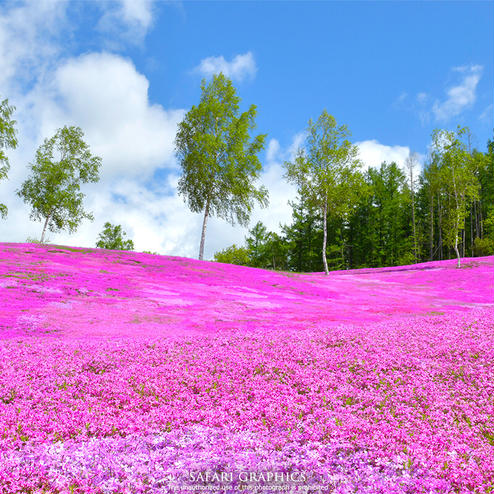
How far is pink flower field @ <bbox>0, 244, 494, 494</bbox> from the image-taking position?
3.71 metres

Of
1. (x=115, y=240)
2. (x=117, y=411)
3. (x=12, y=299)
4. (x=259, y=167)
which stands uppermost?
(x=259, y=167)

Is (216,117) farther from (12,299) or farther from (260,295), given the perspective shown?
(12,299)

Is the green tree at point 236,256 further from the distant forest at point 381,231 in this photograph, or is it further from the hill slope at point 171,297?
the hill slope at point 171,297

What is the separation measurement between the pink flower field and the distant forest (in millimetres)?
58112

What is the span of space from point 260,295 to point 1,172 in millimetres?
29785

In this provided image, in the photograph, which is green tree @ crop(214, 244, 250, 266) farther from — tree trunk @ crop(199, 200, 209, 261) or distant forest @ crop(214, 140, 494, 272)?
tree trunk @ crop(199, 200, 209, 261)

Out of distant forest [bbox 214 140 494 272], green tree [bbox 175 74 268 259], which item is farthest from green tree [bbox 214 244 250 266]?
green tree [bbox 175 74 268 259]

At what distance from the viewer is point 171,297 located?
16.9m

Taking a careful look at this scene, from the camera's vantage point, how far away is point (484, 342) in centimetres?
852

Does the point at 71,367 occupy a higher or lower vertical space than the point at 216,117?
lower

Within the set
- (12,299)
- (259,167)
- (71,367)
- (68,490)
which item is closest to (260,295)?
(12,299)

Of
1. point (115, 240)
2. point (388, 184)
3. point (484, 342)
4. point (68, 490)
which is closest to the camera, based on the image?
point (68, 490)

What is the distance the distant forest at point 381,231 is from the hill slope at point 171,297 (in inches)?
1537

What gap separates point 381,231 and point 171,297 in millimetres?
59552
